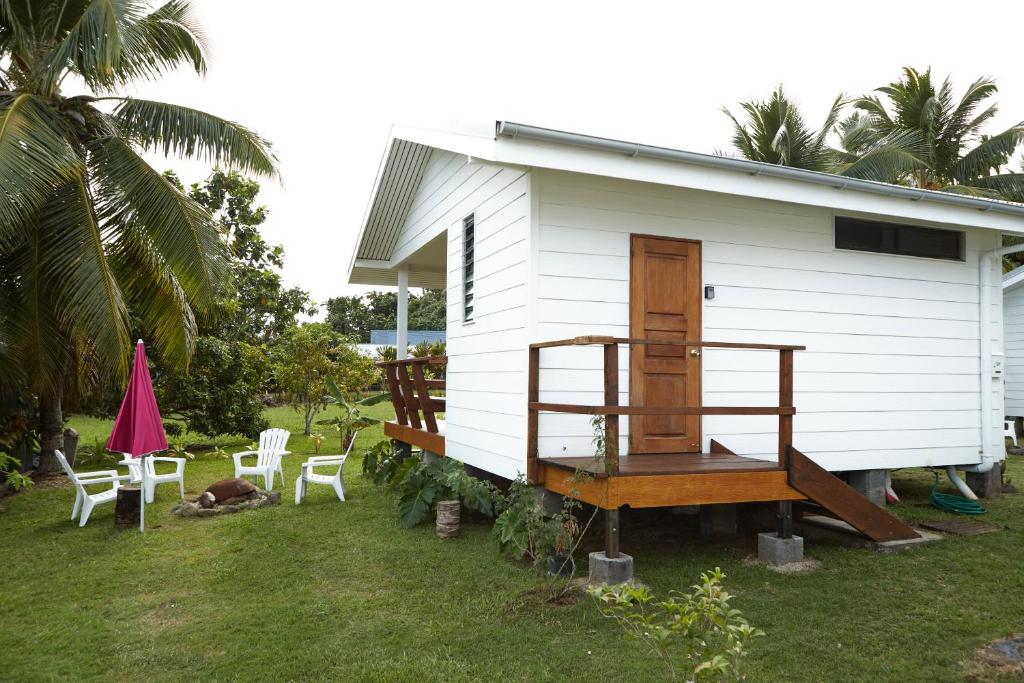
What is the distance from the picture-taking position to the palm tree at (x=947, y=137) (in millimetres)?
22797

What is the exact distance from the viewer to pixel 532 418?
6113 mm

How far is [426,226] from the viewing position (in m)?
9.90

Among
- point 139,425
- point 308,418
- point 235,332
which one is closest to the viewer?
point 139,425

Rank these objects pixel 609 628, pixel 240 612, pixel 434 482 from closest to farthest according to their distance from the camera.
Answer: pixel 609 628 → pixel 240 612 → pixel 434 482

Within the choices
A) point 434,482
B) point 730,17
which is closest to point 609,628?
point 434,482

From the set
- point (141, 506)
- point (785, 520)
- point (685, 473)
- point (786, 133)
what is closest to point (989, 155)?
point (786, 133)

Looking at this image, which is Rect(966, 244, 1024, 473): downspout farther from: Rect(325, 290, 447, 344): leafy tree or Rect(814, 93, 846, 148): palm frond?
Rect(325, 290, 447, 344): leafy tree

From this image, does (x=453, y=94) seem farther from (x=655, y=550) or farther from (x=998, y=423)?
(x=998, y=423)

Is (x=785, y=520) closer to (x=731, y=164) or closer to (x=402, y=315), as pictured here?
(x=731, y=164)

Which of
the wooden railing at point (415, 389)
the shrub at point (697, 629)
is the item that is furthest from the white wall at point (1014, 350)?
the shrub at point (697, 629)

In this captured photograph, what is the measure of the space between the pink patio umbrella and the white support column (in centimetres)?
382

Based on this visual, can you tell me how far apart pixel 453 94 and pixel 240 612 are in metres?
5.18

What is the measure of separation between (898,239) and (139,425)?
8.42m

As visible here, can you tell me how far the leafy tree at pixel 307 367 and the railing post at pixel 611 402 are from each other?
39.6 feet
